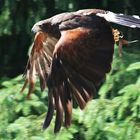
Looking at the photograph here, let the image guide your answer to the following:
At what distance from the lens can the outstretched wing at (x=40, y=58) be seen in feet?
20.2

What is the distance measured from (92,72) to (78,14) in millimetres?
363

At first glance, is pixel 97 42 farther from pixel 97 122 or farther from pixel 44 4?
pixel 44 4

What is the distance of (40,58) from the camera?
619 centimetres

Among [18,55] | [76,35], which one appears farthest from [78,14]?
[18,55]

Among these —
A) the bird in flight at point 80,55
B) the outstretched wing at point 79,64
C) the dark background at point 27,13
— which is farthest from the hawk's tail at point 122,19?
the dark background at point 27,13

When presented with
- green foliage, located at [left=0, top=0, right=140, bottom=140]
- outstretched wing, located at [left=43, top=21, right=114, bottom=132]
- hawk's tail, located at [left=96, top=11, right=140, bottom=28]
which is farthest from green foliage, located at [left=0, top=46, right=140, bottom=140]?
hawk's tail, located at [left=96, top=11, right=140, bottom=28]

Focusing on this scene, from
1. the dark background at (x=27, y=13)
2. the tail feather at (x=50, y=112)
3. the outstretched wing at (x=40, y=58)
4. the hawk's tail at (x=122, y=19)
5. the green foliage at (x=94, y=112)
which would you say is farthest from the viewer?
the dark background at (x=27, y=13)

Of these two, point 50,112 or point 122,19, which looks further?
point 122,19

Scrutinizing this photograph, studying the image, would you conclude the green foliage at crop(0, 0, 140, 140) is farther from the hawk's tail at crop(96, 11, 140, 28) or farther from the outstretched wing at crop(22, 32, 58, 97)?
the hawk's tail at crop(96, 11, 140, 28)

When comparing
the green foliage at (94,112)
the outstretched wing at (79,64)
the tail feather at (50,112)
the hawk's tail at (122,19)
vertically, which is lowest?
the green foliage at (94,112)

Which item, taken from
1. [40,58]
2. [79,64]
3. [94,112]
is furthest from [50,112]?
[40,58]

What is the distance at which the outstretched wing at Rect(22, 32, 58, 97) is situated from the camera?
242 inches

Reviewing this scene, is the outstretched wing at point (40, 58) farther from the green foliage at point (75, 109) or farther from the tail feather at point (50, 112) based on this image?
the tail feather at point (50, 112)

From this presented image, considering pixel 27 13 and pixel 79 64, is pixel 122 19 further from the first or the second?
pixel 27 13
